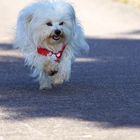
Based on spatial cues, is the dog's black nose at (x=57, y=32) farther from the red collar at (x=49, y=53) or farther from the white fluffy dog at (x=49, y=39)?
the red collar at (x=49, y=53)

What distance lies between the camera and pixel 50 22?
39.3 ft

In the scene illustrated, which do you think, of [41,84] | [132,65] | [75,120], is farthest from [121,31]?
[75,120]

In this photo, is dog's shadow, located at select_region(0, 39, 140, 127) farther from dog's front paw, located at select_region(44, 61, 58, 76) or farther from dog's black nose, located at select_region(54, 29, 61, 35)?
dog's black nose, located at select_region(54, 29, 61, 35)

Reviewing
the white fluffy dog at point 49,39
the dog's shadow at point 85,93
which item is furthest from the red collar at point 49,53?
the dog's shadow at point 85,93

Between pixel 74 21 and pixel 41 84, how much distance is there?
1167 millimetres

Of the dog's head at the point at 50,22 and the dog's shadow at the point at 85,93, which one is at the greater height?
the dog's head at the point at 50,22

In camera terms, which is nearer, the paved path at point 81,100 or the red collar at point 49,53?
the paved path at point 81,100

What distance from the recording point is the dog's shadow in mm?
10625

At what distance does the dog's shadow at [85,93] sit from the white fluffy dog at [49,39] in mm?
305

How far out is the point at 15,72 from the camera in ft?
48.4

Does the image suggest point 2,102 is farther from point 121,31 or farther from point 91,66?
point 121,31

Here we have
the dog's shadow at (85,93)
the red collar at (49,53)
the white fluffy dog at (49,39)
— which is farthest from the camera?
the red collar at (49,53)

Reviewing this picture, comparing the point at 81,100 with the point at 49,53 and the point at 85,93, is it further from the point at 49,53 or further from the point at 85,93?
the point at 49,53

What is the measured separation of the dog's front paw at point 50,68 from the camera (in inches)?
497
